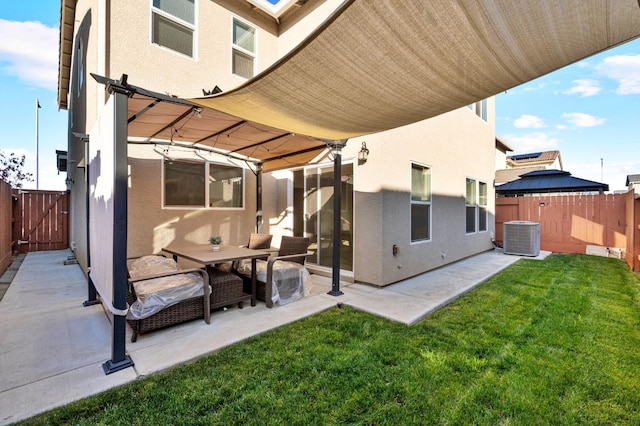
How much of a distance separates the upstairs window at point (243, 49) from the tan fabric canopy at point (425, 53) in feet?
14.3

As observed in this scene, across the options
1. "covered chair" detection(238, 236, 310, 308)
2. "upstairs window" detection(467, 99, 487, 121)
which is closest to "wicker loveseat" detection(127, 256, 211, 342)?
"covered chair" detection(238, 236, 310, 308)

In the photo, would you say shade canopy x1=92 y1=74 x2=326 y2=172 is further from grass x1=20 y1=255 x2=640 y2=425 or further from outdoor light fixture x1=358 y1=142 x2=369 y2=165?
grass x1=20 y1=255 x2=640 y2=425

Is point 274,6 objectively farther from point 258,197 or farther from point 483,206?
point 483,206

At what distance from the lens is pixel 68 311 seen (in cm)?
439

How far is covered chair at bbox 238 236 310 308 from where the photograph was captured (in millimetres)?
4605

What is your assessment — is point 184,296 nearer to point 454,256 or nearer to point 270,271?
point 270,271

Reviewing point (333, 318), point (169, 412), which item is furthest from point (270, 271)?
point (169, 412)

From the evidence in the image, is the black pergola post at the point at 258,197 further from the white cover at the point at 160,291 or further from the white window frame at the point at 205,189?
the white cover at the point at 160,291

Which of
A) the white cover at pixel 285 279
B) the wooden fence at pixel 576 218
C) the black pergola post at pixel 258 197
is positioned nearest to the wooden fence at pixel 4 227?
the black pergola post at pixel 258 197

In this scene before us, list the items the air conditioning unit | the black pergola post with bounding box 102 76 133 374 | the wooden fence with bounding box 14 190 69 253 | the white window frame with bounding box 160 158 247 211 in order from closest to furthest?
1. the black pergola post with bounding box 102 76 133 374
2. the white window frame with bounding box 160 158 247 211
3. the air conditioning unit
4. the wooden fence with bounding box 14 190 69 253

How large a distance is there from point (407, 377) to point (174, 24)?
724cm

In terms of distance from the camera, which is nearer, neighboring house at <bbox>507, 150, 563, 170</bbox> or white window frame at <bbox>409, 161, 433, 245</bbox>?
white window frame at <bbox>409, 161, 433, 245</bbox>

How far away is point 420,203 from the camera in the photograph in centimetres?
684

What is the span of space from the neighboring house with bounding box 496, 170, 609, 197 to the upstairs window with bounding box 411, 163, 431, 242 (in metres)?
7.76
